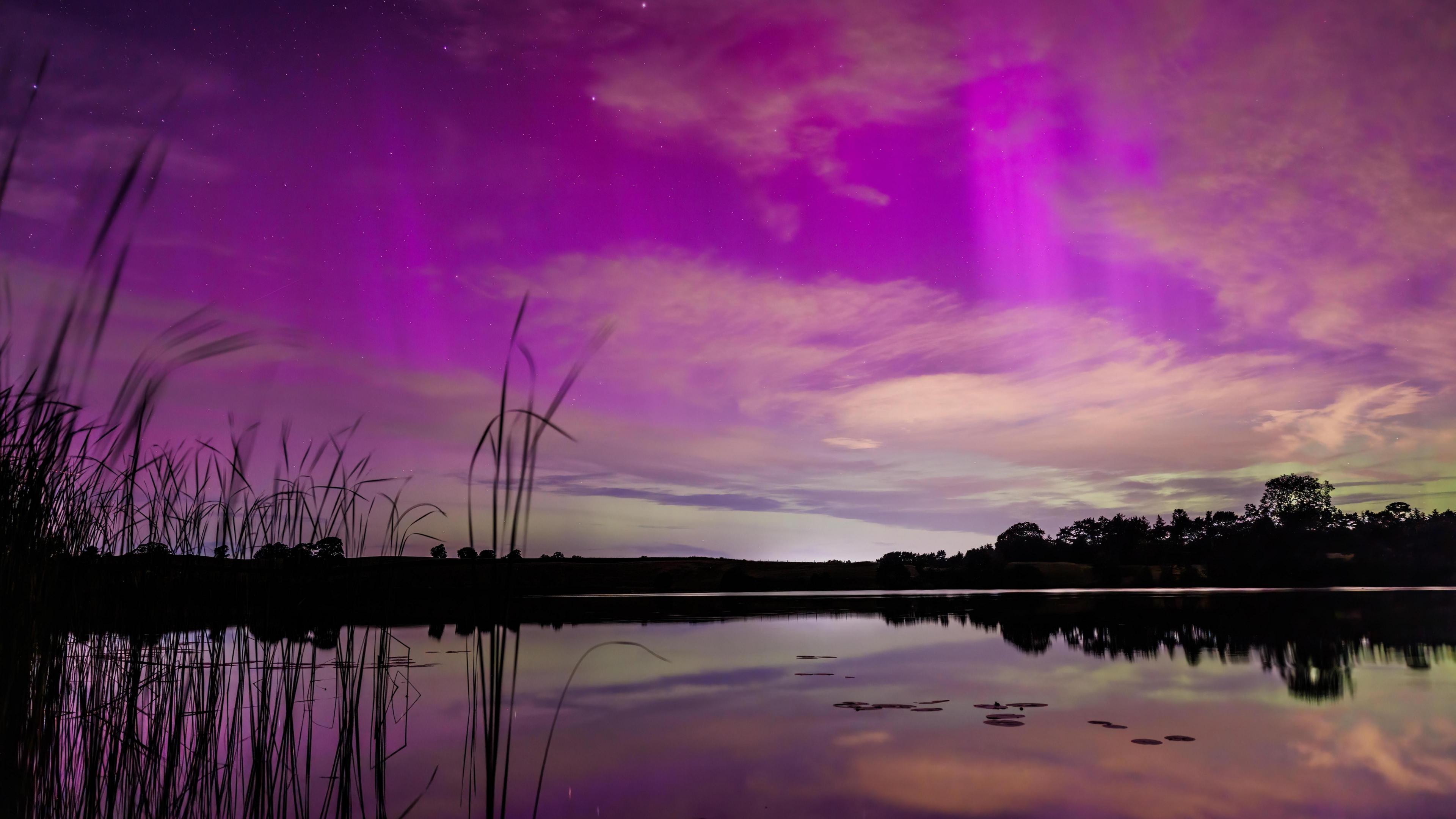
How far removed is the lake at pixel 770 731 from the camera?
621 cm

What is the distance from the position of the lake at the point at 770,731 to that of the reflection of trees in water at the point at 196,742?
4cm

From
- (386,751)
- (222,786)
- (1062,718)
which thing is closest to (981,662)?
(1062,718)

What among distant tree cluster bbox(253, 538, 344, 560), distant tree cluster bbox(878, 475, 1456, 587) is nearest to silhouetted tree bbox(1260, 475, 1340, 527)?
distant tree cluster bbox(878, 475, 1456, 587)

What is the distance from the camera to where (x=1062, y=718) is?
910cm

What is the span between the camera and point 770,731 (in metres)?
8.66

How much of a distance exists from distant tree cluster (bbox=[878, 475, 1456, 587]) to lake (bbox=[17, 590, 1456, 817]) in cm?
4745

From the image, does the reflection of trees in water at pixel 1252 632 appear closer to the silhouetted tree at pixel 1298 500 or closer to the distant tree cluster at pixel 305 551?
the distant tree cluster at pixel 305 551

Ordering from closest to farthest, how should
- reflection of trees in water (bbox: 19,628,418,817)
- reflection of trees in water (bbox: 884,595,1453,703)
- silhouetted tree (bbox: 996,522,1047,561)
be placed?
1. reflection of trees in water (bbox: 19,628,418,817)
2. reflection of trees in water (bbox: 884,595,1453,703)
3. silhouetted tree (bbox: 996,522,1047,561)

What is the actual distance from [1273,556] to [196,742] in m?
71.0

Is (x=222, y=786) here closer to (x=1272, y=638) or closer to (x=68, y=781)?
(x=68, y=781)

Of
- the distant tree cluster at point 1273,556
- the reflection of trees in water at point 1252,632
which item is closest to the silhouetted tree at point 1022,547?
the distant tree cluster at point 1273,556

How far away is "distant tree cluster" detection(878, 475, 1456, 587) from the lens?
58.0 m

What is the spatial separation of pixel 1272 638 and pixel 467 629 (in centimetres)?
1992

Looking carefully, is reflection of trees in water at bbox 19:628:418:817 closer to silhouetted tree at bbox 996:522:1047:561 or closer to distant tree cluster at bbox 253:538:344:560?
distant tree cluster at bbox 253:538:344:560
